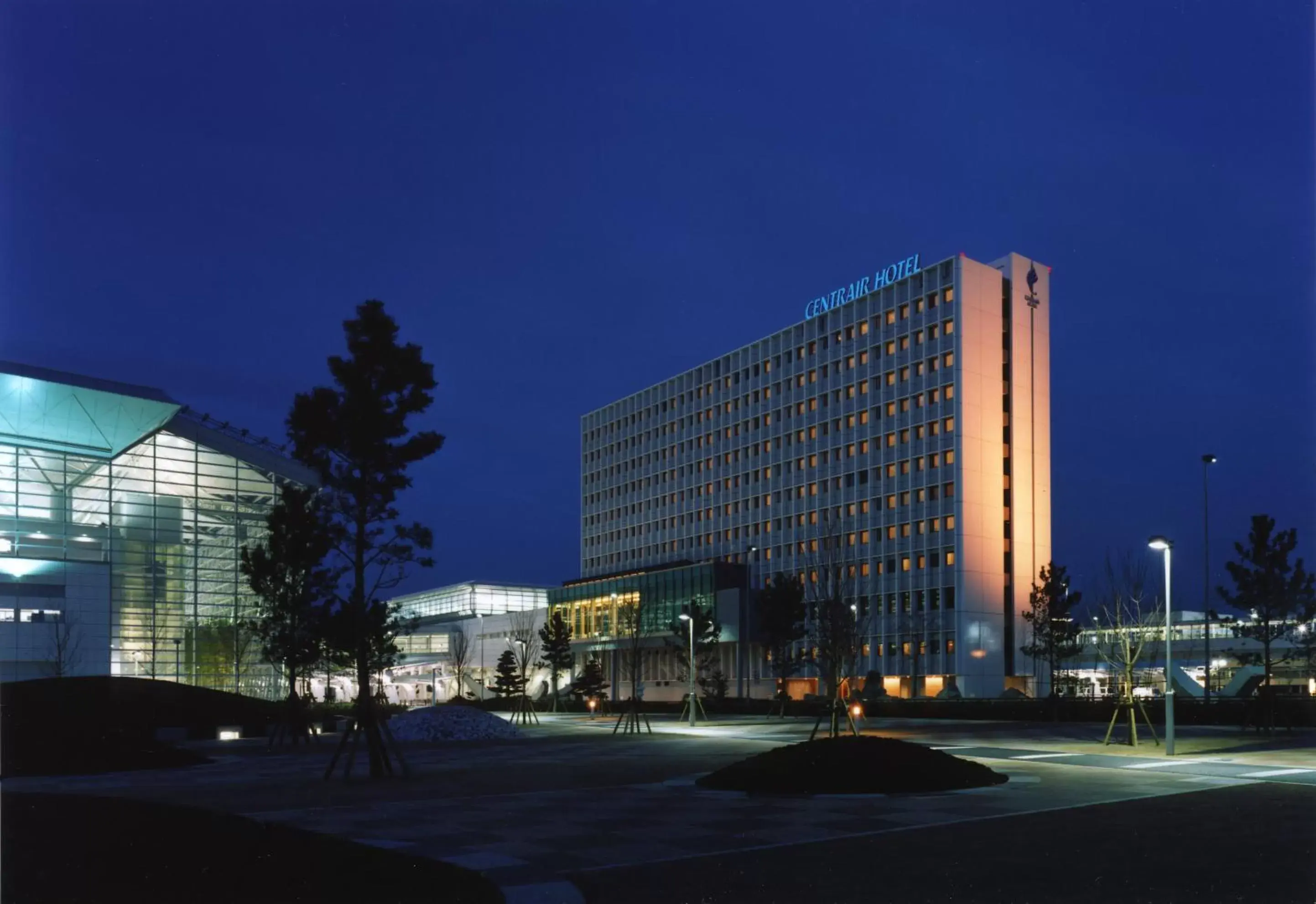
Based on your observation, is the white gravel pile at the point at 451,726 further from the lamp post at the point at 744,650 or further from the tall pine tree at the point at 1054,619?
the lamp post at the point at 744,650

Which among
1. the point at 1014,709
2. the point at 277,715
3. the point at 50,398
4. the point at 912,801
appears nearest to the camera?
the point at 912,801

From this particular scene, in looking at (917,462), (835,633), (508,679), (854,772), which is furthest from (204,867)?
(508,679)

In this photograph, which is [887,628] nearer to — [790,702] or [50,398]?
[790,702]

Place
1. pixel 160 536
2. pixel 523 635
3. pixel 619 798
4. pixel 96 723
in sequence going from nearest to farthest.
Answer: pixel 619 798
pixel 96 723
pixel 160 536
pixel 523 635

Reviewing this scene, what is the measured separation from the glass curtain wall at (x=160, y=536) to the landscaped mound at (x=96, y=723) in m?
22.3

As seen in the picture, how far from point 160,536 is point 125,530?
7.31ft

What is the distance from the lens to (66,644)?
2594 inches

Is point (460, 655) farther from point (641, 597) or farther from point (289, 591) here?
point (289, 591)

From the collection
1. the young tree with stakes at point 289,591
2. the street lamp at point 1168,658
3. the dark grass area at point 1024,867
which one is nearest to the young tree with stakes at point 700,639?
the young tree with stakes at point 289,591

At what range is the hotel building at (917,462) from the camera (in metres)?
94.2

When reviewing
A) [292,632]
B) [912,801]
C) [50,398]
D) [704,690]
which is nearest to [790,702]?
[704,690]

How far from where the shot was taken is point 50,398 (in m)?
70.1

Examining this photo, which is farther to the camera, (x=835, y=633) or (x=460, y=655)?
(x=460, y=655)

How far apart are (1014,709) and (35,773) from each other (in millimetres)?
43766
